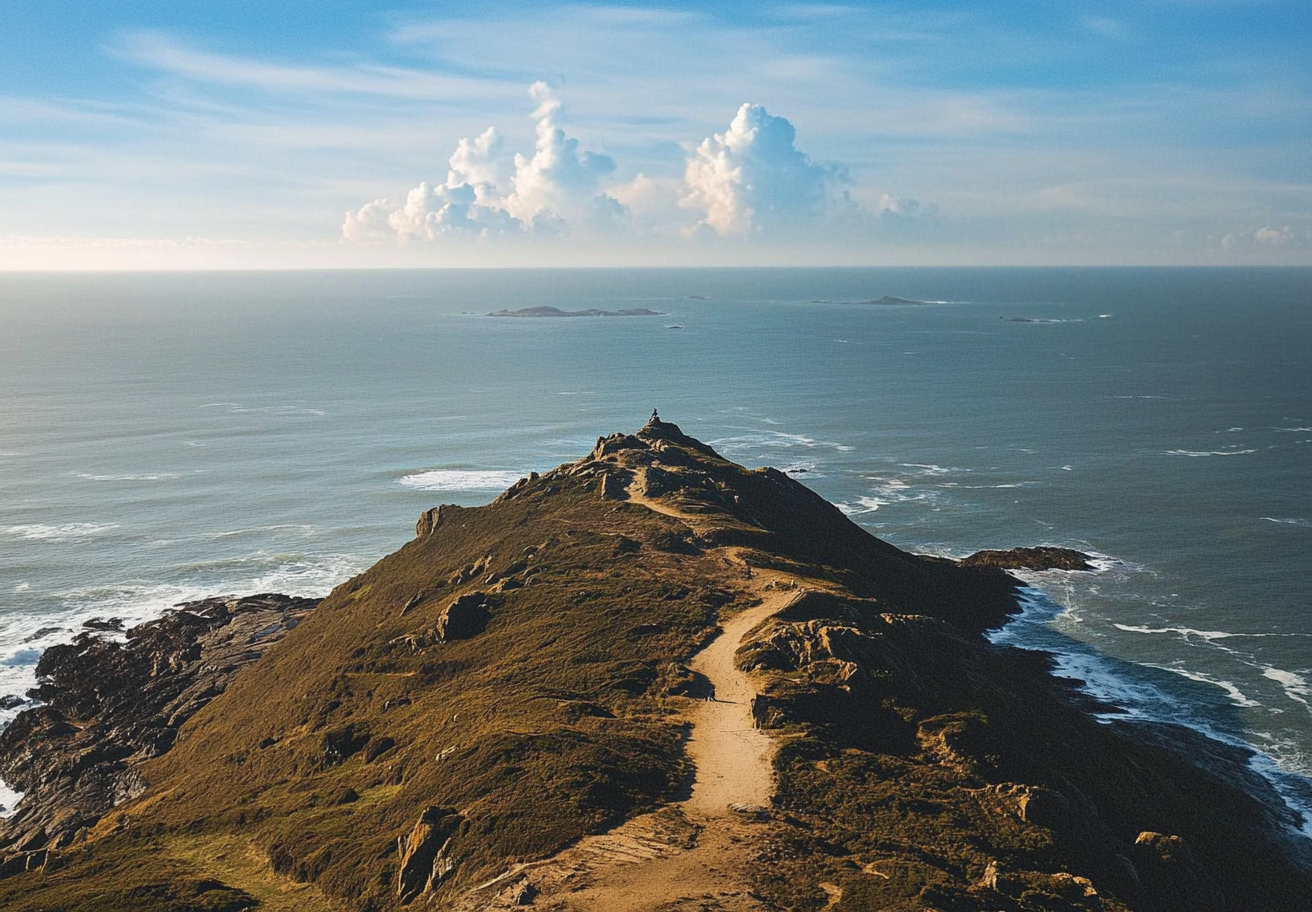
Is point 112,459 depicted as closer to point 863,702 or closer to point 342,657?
point 342,657

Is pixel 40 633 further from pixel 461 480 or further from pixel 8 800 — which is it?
pixel 461 480

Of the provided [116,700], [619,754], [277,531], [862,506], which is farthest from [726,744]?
[277,531]

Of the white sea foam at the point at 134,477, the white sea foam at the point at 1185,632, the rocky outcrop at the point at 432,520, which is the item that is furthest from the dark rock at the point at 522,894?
the white sea foam at the point at 134,477

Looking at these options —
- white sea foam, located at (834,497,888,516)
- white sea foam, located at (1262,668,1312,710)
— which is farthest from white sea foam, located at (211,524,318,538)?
white sea foam, located at (1262,668,1312,710)

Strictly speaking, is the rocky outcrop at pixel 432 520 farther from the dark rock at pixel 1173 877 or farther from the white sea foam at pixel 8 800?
the dark rock at pixel 1173 877

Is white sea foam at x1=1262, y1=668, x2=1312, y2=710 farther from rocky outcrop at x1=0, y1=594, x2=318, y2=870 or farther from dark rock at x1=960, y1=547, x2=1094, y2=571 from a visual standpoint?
rocky outcrop at x1=0, y1=594, x2=318, y2=870
